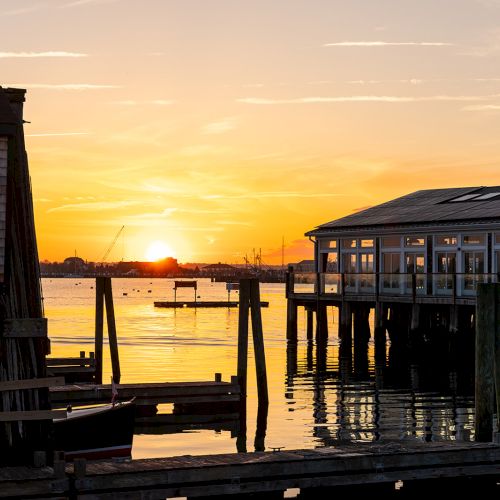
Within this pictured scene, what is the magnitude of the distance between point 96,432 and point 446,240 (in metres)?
35.3

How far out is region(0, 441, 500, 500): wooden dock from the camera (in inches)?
728

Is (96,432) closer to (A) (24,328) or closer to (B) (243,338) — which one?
(A) (24,328)

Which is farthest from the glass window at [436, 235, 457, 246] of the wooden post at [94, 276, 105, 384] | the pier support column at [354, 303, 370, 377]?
Result: the wooden post at [94, 276, 105, 384]

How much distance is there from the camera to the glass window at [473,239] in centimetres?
5525

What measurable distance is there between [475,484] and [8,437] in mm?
9096

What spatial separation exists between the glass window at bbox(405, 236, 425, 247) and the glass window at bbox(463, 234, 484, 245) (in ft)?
11.3

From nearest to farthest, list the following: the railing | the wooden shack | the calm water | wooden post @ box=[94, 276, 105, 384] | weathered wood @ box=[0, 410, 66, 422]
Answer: weathered wood @ box=[0, 410, 66, 422], the wooden shack, the calm water, wooden post @ box=[94, 276, 105, 384], the railing

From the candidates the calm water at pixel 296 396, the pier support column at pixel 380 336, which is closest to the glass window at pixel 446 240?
the pier support column at pixel 380 336

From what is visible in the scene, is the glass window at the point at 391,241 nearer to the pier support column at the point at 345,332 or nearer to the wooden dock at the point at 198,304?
the pier support column at the point at 345,332

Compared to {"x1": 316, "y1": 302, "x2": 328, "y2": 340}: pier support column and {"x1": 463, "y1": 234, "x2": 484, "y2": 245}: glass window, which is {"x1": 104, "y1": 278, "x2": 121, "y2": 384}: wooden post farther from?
{"x1": 463, "y1": 234, "x2": 484, "y2": 245}: glass window

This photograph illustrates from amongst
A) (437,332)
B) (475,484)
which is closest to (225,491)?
(475,484)

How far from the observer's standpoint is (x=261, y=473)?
19.7 m

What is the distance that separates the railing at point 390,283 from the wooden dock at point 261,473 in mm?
29885

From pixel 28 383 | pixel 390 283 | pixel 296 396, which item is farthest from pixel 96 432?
pixel 390 283
